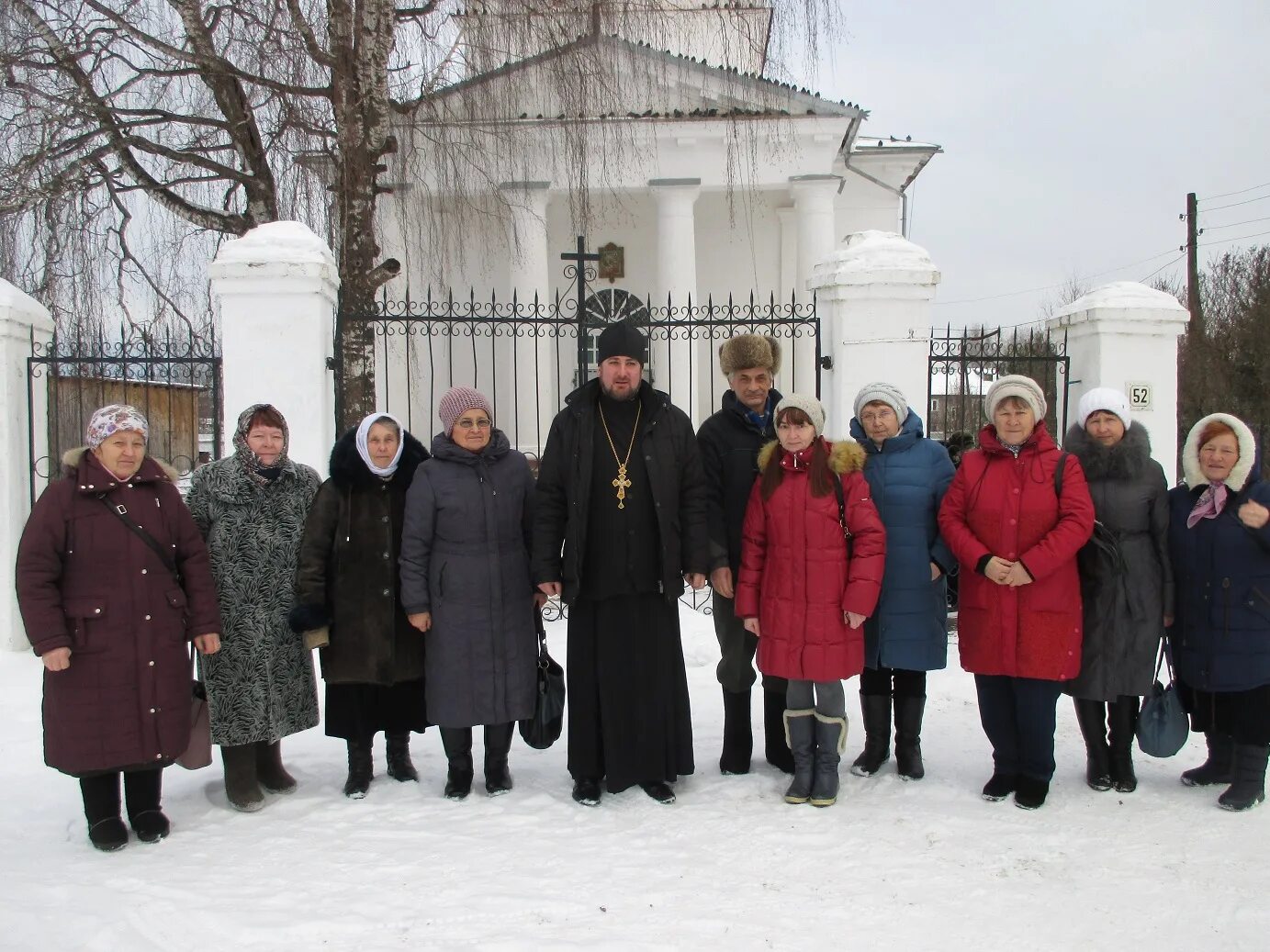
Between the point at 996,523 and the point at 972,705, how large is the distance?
196 centimetres

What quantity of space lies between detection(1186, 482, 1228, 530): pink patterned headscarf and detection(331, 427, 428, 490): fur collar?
3168mm

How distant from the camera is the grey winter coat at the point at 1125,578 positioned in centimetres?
403

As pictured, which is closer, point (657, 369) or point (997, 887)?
point (997, 887)

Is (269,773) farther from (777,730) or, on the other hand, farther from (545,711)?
(777,730)

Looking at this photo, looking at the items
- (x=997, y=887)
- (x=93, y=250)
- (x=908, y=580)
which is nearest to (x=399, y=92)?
(x=93, y=250)

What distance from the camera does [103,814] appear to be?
3693 millimetres

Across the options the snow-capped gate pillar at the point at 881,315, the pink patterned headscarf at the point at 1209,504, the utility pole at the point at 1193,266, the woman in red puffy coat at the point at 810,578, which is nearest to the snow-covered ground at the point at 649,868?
the woman in red puffy coat at the point at 810,578

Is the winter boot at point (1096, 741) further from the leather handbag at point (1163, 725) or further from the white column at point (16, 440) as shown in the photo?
the white column at point (16, 440)

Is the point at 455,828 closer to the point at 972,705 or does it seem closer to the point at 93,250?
the point at 972,705

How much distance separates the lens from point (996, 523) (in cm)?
394

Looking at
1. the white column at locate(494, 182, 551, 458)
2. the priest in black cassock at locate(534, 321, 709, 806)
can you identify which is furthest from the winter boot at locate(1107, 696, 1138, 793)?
the white column at locate(494, 182, 551, 458)

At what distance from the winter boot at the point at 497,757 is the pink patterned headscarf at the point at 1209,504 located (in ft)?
9.51

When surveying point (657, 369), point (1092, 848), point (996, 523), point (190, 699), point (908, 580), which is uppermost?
point (657, 369)

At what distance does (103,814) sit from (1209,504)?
4425mm
